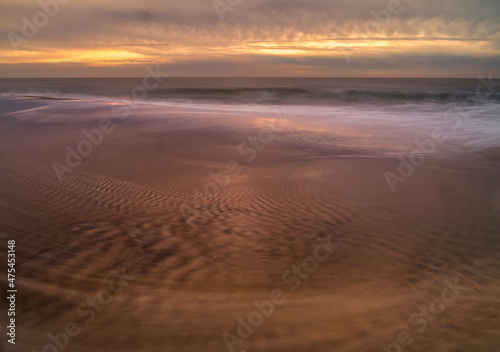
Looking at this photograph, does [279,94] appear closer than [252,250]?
No

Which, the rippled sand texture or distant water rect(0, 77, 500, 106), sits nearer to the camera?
the rippled sand texture

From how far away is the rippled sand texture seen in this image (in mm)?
3305

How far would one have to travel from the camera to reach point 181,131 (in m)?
12.3

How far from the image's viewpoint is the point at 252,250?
15.5 feet

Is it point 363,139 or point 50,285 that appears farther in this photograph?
point 363,139

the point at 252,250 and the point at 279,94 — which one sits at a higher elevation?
the point at 279,94

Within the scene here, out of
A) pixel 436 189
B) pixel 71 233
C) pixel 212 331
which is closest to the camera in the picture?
pixel 212 331

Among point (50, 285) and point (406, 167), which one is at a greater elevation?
point (406, 167)

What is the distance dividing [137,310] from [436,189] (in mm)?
6393

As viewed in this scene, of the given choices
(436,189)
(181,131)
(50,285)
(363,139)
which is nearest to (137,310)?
(50,285)

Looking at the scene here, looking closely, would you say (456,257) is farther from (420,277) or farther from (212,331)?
(212,331)

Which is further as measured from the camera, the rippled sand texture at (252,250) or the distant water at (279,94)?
the distant water at (279,94)

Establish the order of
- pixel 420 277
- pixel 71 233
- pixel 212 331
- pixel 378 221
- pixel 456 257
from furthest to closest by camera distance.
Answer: pixel 378 221 → pixel 71 233 → pixel 456 257 → pixel 420 277 → pixel 212 331

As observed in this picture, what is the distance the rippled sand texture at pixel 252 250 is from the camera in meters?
3.30
